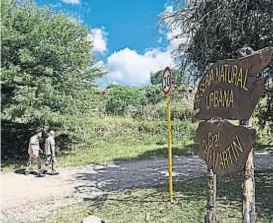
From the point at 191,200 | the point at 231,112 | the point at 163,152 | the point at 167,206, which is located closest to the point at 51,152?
the point at 163,152

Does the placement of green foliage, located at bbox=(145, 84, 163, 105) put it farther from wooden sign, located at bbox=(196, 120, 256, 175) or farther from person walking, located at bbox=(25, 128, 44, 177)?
wooden sign, located at bbox=(196, 120, 256, 175)

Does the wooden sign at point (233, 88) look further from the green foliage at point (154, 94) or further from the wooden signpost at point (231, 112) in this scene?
the green foliage at point (154, 94)

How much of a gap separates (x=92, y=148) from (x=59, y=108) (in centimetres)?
455

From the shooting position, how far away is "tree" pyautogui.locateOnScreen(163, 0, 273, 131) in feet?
31.5

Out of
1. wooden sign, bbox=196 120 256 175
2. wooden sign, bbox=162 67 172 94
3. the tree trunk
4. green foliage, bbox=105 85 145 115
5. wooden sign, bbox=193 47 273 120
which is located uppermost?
green foliage, bbox=105 85 145 115

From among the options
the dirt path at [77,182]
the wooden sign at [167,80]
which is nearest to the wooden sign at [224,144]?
the wooden sign at [167,80]

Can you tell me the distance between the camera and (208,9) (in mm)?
9789

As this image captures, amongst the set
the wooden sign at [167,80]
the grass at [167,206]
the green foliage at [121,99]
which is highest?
the green foliage at [121,99]

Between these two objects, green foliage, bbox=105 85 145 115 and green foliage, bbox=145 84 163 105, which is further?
green foliage, bbox=145 84 163 105

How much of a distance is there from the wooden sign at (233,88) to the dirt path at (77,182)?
4735 mm

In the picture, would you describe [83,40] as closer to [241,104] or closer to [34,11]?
[34,11]

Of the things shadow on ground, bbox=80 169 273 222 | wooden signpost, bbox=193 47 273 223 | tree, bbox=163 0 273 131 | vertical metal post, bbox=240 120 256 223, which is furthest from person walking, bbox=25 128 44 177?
vertical metal post, bbox=240 120 256 223

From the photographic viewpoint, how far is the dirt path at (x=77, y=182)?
991 cm

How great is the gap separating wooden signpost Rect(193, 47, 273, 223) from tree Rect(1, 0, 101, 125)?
11162mm
